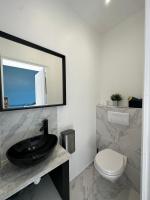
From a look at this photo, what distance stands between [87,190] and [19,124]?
1389 mm

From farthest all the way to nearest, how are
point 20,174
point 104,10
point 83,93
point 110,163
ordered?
point 83,93 → point 104,10 → point 110,163 → point 20,174

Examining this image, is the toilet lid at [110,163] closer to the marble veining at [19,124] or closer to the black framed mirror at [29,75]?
the marble veining at [19,124]

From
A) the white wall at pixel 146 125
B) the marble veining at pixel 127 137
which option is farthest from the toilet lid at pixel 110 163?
the white wall at pixel 146 125

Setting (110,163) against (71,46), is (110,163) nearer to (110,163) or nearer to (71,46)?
(110,163)

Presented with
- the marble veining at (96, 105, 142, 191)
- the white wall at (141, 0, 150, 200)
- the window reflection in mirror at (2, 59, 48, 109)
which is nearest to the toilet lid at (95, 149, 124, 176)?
the marble veining at (96, 105, 142, 191)

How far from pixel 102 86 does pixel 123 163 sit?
4.67 ft

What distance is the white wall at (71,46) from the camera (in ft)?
3.82

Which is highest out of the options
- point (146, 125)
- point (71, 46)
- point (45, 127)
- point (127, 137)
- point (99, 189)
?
point (71, 46)

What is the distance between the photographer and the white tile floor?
4.19 ft

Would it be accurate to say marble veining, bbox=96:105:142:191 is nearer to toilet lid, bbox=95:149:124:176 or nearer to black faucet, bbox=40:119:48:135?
toilet lid, bbox=95:149:124:176

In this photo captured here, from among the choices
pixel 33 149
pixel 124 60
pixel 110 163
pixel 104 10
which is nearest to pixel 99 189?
pixel 110 163

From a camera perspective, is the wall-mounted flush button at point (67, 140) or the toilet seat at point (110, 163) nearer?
the toilet seat at point (110, 163)

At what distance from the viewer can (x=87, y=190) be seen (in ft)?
5.30

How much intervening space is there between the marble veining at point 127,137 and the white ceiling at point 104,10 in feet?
5.02
